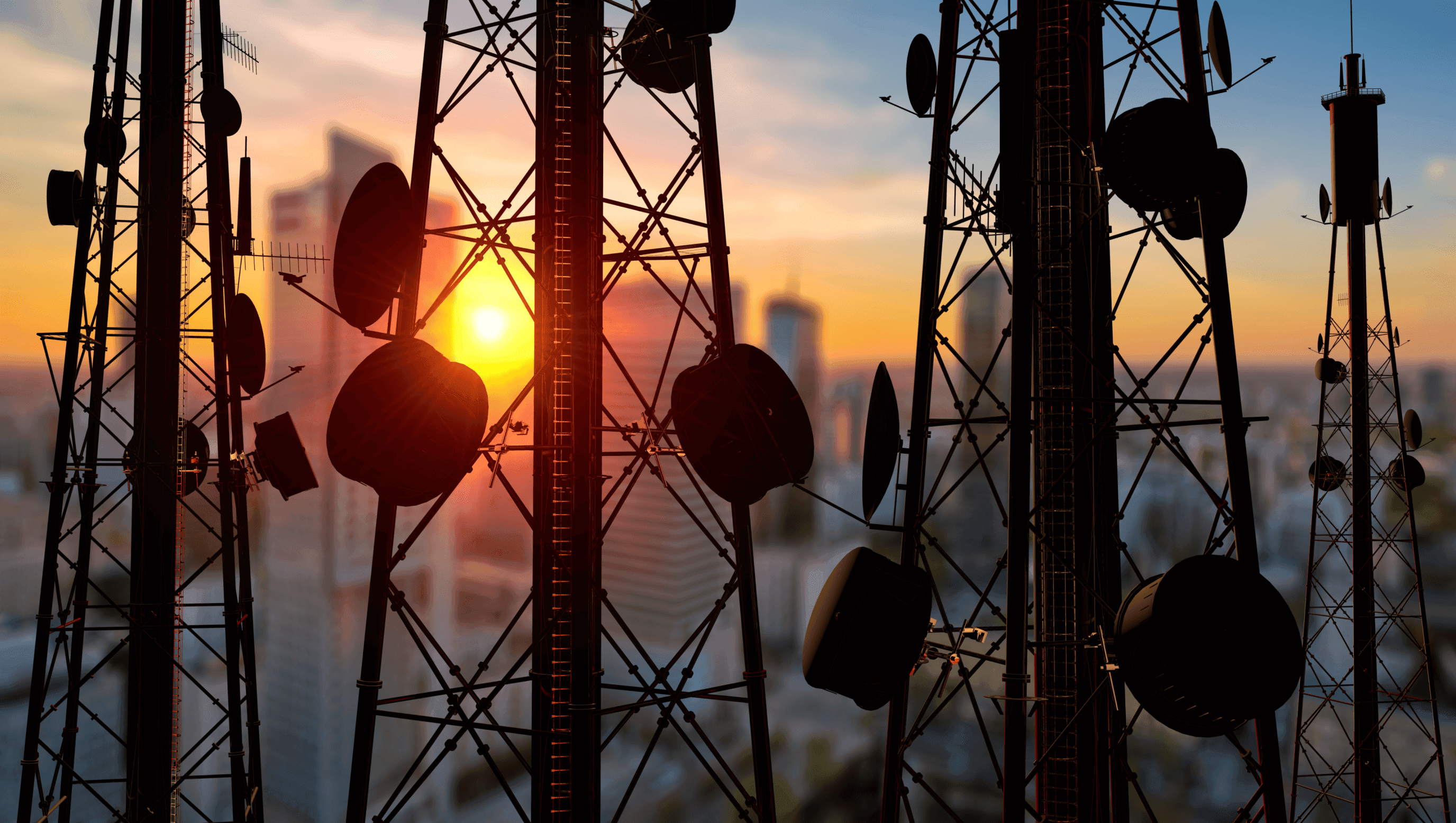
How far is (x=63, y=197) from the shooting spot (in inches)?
462

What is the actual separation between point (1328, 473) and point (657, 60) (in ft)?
43.5

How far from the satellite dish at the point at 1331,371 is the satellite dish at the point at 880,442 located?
10791mm

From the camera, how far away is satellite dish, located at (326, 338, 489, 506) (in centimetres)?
743

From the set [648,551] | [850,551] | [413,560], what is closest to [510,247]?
[850,551]

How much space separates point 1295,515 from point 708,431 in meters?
16.8

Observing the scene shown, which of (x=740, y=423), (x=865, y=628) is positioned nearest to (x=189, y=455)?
(x=740, y=423)

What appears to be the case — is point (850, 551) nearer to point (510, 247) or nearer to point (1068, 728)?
point (1068, 728)

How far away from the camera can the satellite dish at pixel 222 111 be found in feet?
37.2

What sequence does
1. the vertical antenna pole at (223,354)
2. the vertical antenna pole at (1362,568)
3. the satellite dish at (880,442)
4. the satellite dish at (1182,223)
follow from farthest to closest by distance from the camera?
the vertical antenna pole at (1362,568) → the vertical antenna pole at (223,354) → the satellite dish at (1182,223) → the satellite dish at (880,442)

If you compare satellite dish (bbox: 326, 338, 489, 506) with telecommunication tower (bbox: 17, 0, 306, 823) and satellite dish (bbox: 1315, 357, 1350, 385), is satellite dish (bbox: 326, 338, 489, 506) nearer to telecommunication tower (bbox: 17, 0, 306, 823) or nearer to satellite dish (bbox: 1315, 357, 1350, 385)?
telecommunication tower (bbox: 17, 0, 306, 823)

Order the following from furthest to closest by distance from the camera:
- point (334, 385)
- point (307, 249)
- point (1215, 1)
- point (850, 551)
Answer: point (334, 385) → point (307, 249) → point (1215, 1) → point (850, 551)

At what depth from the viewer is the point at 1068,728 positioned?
8.11 metres

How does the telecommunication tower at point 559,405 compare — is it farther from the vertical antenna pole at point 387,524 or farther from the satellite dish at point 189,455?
the satellite dish at point 189,455

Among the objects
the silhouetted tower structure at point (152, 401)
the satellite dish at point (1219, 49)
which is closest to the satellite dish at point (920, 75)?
the satellite dish at point (1219, 49)
